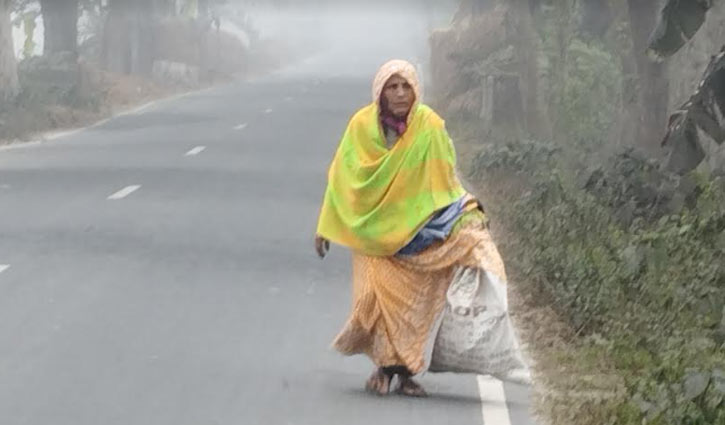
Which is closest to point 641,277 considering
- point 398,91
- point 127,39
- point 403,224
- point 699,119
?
point 699,119

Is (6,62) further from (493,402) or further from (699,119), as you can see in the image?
(493,402)

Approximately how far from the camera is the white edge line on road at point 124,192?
69.9 feet

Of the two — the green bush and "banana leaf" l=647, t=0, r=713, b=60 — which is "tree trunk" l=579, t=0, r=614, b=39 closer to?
the green bush

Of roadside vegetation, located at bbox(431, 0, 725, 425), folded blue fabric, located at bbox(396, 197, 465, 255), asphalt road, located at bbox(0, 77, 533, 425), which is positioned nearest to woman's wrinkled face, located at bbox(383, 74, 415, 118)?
folded blue fabric, located at bbox(396, 197, 465, 255)

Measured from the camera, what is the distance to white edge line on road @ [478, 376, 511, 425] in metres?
9.71

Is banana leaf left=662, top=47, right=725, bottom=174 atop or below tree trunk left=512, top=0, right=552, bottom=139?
atop

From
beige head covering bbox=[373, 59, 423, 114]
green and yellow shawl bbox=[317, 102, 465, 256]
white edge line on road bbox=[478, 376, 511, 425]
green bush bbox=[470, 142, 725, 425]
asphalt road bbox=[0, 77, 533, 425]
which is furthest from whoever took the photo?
green and yellow shawl bbox=[317, 102, 465, 256]

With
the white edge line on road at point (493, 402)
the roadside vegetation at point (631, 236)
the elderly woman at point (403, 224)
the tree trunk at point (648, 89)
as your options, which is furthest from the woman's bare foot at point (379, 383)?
the tree trunk at point (648, 89)

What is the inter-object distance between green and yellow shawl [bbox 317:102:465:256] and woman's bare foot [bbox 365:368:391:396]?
0.62 m

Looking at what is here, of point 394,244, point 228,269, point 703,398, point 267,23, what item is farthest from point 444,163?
point 267,23

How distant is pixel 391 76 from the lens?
1005 centimetres

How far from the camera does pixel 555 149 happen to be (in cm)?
2320

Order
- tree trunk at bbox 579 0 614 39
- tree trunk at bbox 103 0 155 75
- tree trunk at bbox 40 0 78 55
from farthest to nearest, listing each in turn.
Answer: tree trunk at bbox 103 0 155 75 < tree trunk at bbox 40 0 78 55 < tree trunk at bbox 579 0 614 39

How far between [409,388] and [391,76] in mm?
1596
